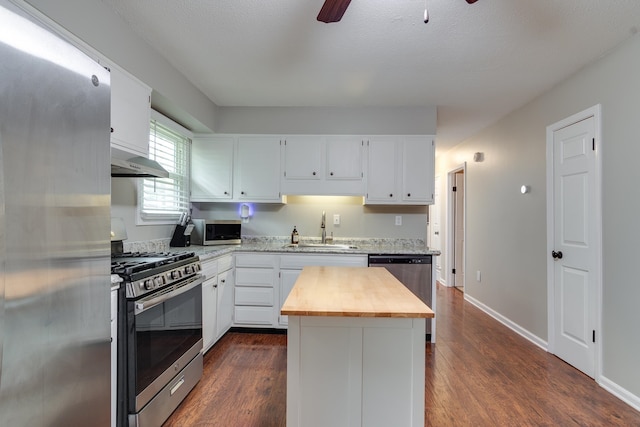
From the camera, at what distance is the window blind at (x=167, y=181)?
2.71 m

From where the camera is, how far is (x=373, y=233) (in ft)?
12.0

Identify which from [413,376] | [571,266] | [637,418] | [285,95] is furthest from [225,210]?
[637,418]

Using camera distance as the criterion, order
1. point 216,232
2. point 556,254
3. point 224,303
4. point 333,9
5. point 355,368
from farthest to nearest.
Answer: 1. point 216,232
2. point 224,303
3. point 556,254
4. point 333,9
5. point 355,368

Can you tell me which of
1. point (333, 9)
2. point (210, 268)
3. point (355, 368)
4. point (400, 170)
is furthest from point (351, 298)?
point (400, 170)

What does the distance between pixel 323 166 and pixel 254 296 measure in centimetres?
162

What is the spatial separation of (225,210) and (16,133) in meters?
3.05

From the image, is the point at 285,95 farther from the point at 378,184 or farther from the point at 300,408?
the point at 300,408

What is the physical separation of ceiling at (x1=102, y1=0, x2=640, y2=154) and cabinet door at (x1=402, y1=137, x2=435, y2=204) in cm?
48

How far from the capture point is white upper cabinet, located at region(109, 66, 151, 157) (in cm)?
182

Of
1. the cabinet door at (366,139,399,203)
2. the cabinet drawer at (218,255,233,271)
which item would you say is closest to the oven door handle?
the cabinet drawer at (218,255,233,271)

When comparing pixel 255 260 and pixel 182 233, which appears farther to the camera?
pixel 255 260

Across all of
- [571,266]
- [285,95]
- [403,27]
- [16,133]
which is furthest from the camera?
[285,95]

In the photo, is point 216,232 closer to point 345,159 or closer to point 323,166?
point 323,166

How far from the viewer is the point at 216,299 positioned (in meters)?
2.76
